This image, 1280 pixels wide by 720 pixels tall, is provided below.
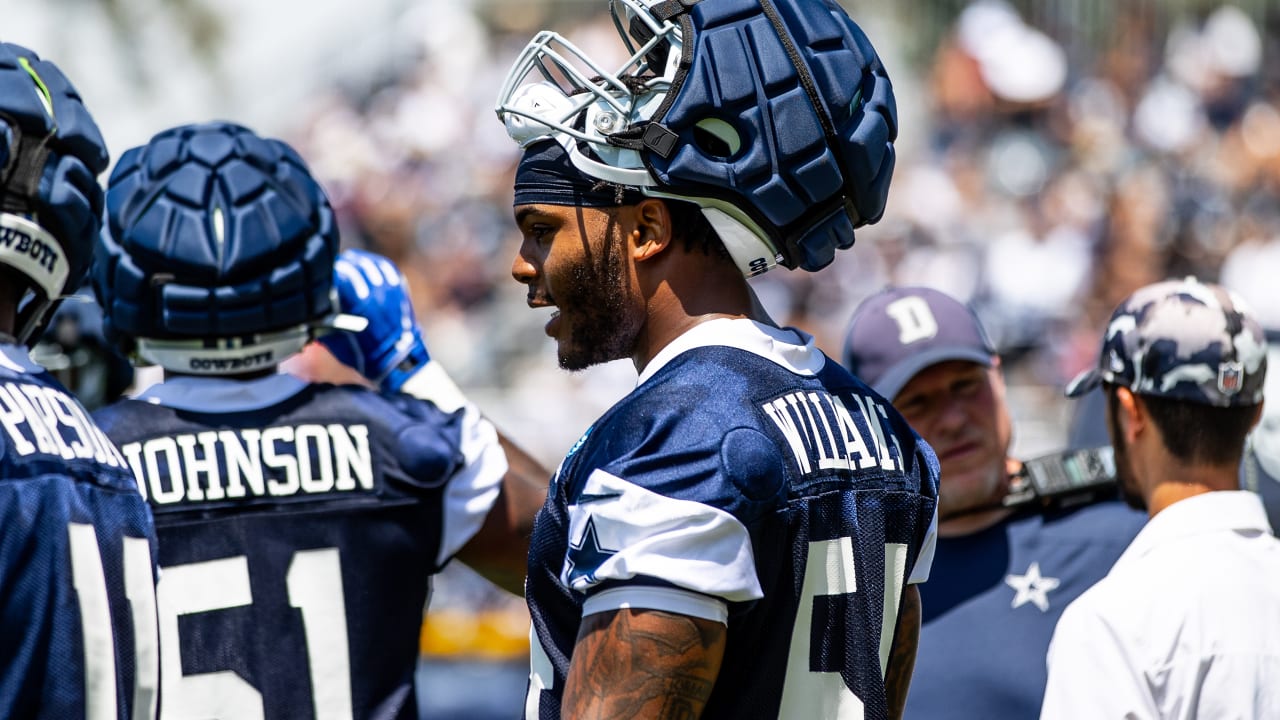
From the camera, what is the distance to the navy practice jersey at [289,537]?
288 cm

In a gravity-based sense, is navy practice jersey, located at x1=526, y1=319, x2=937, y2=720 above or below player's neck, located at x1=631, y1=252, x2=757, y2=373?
below

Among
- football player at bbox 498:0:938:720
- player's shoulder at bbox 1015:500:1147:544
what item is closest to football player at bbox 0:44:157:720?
football player at bbox 498:0:938:720

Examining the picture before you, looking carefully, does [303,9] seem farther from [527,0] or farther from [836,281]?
[836,281]

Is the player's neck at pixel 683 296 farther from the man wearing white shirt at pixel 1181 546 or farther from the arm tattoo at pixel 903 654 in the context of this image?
the man wearing white shirt at pixel 1181 546

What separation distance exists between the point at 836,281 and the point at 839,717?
10.1 metres

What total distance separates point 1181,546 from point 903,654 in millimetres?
629

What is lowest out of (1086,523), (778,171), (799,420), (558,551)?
(1086,523)

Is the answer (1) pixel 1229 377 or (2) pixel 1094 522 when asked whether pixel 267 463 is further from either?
(2) pixel 1094 522

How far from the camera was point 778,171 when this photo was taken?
2246mm

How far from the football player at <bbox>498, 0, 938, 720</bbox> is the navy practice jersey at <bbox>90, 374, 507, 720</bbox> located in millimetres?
794

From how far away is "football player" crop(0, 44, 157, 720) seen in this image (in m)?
2.19

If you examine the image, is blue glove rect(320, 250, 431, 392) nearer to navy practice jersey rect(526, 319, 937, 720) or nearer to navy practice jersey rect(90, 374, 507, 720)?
navy practice jersey rect(90, 374, 507, 720)

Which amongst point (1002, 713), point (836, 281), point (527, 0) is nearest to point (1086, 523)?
point (1002, 713)

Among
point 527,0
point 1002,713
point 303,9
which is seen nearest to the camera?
point 1002,713
